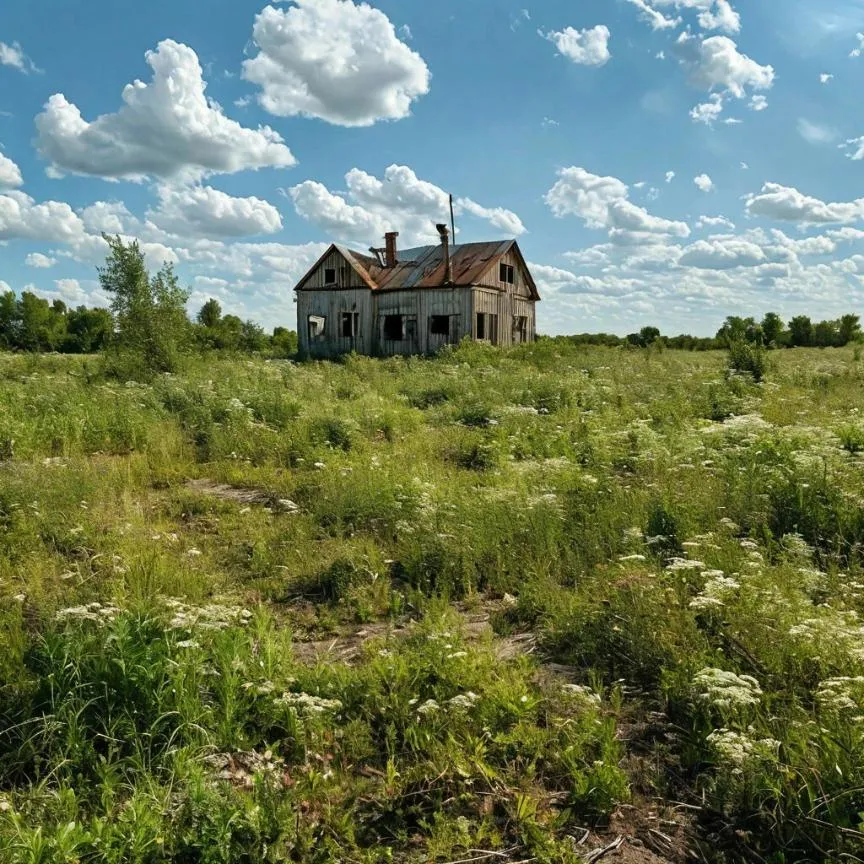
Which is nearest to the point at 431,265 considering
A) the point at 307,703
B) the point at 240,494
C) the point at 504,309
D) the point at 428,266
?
the point at 428,266

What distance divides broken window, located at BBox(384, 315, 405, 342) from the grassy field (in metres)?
22.3

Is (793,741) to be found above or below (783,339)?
below

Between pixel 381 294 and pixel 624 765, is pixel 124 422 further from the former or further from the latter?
pixel 381 294

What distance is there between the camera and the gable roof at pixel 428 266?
93.9 ft

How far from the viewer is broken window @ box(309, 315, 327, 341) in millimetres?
31578

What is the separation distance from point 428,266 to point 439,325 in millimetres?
3487

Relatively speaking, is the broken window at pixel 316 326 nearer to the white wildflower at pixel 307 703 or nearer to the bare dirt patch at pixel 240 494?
the bare dirt patch at pixel 240 494

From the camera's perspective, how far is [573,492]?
6727 mm

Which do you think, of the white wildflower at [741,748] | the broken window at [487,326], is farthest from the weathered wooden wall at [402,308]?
the white wildflower at [741,748]

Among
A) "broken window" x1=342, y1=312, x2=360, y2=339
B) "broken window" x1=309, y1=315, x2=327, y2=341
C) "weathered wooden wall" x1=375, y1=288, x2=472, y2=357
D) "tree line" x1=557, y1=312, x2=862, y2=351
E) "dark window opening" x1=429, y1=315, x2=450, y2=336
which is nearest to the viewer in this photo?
"weathered wooden wall" x1=375, y1=288, x2=472, y2=357

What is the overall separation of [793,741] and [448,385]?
11867 mm

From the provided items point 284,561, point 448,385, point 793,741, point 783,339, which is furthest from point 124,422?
point 783,339

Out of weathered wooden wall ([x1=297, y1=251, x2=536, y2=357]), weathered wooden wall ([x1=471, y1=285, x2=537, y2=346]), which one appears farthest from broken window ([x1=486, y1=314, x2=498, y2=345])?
weathered wooden wall ([x1=297, y1=251, x2=536, y2=357])

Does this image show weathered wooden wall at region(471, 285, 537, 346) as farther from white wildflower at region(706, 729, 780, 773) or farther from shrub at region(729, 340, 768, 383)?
white wildflower at region(706, 729, 780, 773)
